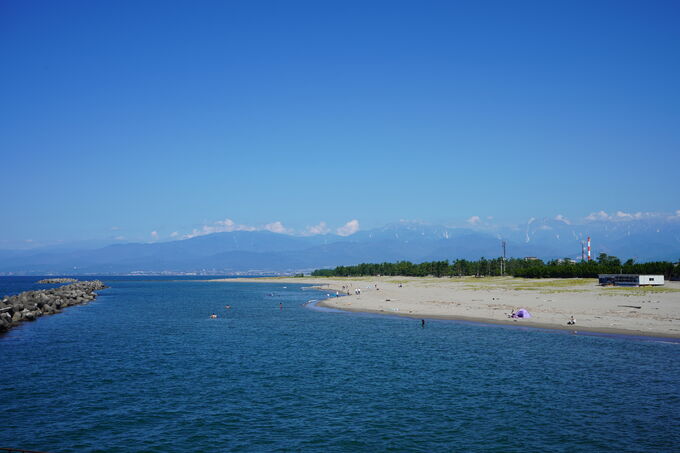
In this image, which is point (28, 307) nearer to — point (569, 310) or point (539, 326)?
point (539, 326)

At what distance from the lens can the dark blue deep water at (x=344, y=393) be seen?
84.3 ft

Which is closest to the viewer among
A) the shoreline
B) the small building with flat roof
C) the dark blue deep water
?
the dark blue deep water

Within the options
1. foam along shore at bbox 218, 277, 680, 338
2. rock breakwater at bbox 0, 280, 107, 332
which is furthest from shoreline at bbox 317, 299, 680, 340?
rock breakwater at bbox 0, 280, 107, 332

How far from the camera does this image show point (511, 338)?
5522 centimetres

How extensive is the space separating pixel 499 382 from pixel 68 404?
29.1 metres

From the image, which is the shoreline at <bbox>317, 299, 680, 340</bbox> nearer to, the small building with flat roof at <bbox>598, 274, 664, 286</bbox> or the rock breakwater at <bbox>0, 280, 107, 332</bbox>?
the rock breakwater at <bbox>0, 280, 107, 332</bbox>

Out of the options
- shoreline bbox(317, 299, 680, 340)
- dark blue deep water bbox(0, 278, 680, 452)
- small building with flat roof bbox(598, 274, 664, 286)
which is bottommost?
dark blue deep water bbox(0, 278, 680, 452)

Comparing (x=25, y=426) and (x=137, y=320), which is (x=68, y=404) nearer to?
(x=25, y=426)

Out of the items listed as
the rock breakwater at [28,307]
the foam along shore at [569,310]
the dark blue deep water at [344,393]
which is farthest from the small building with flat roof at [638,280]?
the rock breakwater at [28,307]

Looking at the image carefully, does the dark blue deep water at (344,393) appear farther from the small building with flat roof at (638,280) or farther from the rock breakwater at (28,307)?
the small building with flat roof at (638,280)

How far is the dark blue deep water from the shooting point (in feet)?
84.3

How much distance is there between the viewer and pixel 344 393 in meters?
34.1

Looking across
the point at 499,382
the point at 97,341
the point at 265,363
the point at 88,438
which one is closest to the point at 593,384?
the point at 499,382

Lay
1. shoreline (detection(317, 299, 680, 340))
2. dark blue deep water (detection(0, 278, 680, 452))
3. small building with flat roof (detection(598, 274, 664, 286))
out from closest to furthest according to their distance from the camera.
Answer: dark blue deep water (detection(0, 278, 680, 452)), shoreline (detection(317, 299, 680, 340)), small building with flat roof (detection(598, 274, 664, 286))
